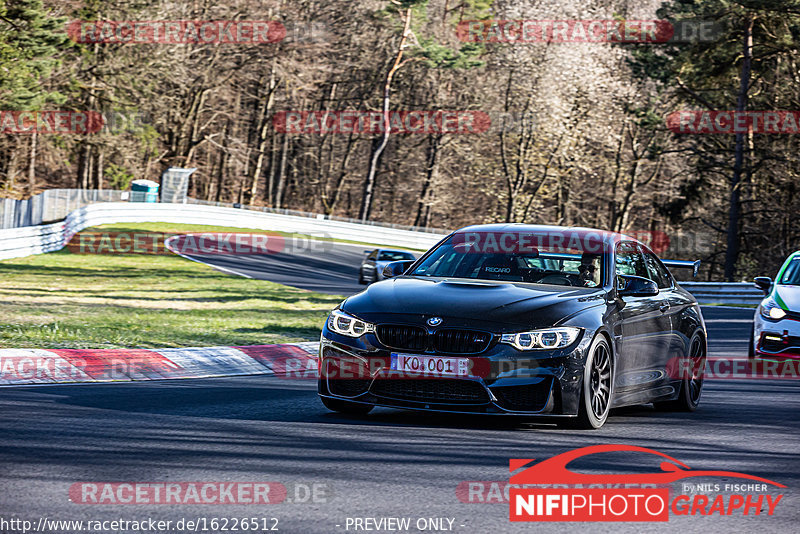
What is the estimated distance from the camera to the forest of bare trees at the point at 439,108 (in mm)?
44656

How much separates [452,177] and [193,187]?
18040 mm

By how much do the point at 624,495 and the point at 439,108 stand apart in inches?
2465

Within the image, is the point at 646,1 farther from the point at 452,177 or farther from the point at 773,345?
the point at 773,345

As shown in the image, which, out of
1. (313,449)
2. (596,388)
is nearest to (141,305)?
(596,388)

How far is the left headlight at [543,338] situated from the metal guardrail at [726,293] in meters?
27.1

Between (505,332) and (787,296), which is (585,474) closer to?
(505,332)

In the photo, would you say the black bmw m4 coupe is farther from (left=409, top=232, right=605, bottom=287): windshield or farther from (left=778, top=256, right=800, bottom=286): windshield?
(left=778, top=256, right=800, bottom=286): windshield

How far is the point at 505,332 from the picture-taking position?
7.21 meters

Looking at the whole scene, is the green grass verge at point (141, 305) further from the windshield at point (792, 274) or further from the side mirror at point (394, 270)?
the windshield at point (792, 274)

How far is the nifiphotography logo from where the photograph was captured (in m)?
5.26

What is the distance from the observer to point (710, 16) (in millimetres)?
42094

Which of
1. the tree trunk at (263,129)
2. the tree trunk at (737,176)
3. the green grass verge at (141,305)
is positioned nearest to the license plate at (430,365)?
the green grass verge at (141,305)

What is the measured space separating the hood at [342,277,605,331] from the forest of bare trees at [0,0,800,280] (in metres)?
33.7

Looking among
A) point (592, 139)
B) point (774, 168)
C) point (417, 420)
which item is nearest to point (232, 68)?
point (592, 139)
